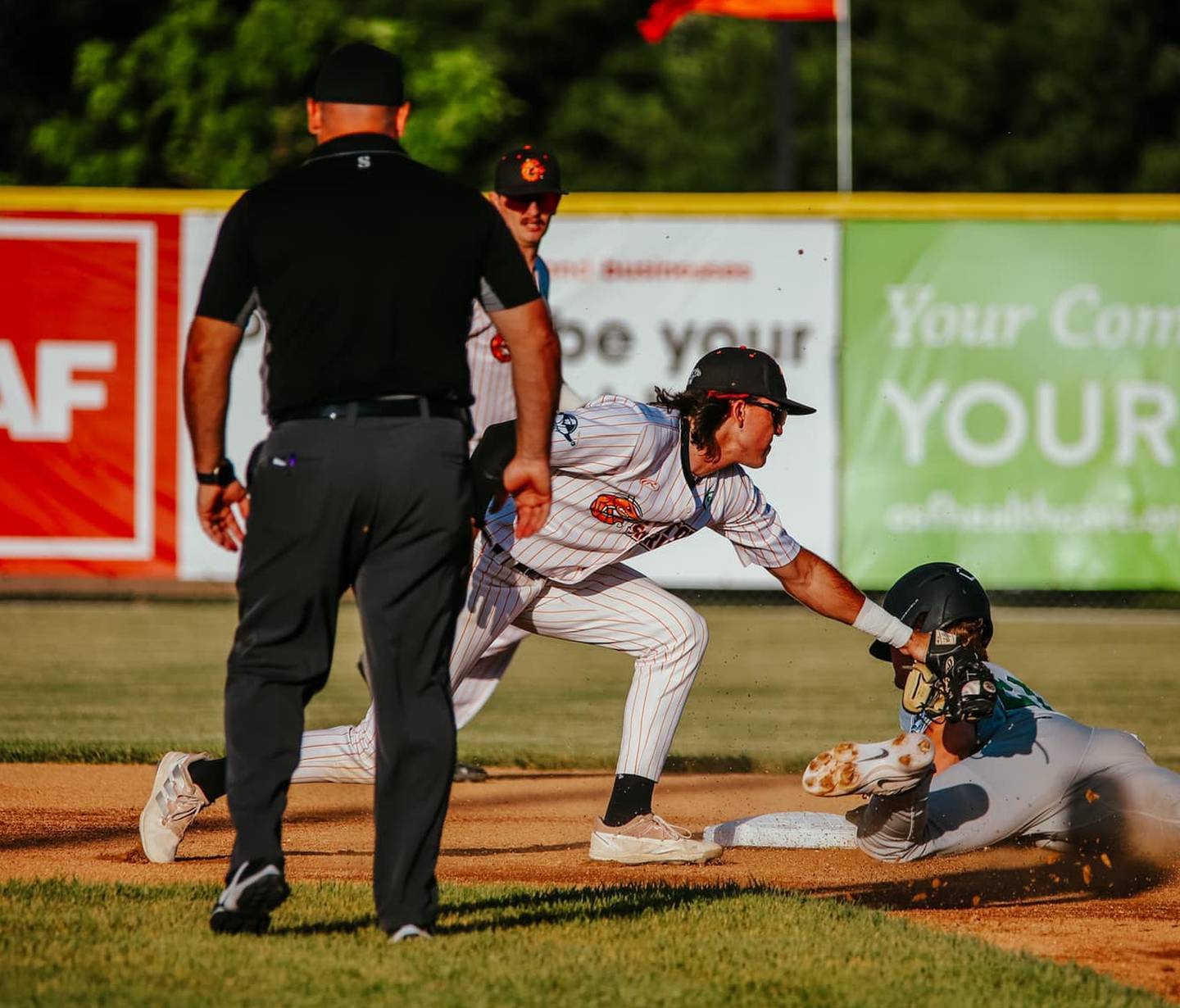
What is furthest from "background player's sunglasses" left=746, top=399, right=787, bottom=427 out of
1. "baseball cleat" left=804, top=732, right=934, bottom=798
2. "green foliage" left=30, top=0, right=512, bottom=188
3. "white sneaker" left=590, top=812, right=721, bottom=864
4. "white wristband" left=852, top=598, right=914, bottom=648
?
"green foliage" left=30, top=0, right=512, bottom=188

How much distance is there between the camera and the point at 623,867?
18.1 ft

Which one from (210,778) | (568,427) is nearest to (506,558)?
(568,427)

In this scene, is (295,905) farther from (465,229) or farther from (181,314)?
(181,314)

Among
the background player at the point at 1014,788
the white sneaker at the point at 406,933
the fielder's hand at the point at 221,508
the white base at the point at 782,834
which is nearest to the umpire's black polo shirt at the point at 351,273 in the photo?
the fielder's hand at the point at 221,508

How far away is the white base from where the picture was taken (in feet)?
19.6

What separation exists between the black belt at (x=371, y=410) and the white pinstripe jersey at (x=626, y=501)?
52.5 inches

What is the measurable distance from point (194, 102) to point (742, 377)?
20.2m

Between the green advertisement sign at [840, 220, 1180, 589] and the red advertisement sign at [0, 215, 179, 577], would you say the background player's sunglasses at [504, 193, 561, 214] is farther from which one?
the red advertisement sign at [0, 215, 179, 577]

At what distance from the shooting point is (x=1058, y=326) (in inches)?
520

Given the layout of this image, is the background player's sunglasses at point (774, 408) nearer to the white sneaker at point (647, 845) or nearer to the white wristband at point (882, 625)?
the white wristband at point (882, 625)

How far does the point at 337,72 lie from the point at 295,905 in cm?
206

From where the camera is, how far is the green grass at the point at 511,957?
3750 mm

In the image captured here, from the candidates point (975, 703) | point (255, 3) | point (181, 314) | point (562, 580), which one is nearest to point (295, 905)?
point (562, 580)

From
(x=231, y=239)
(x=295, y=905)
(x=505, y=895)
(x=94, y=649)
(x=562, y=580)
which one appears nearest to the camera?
(x=231, y=239)
